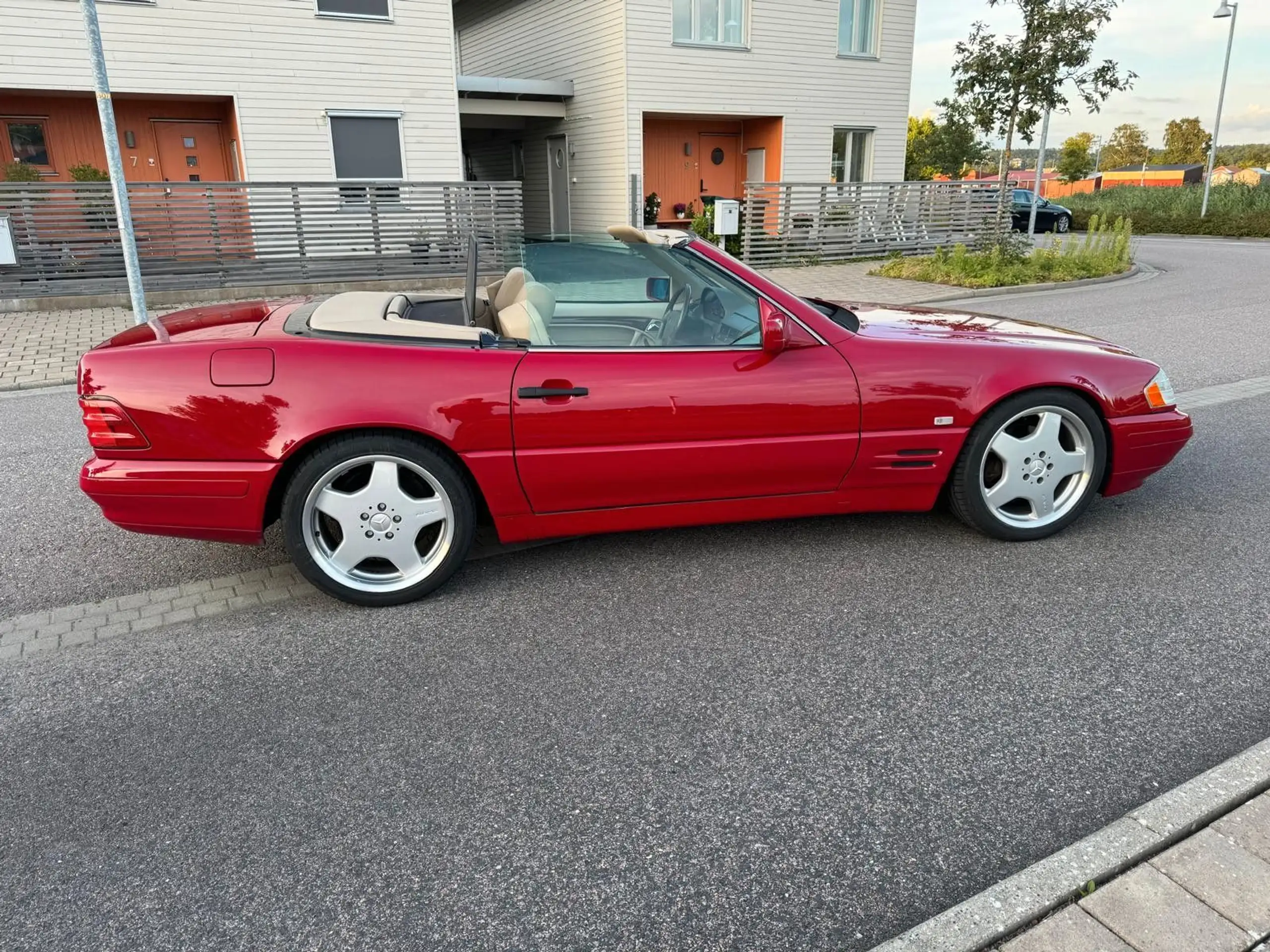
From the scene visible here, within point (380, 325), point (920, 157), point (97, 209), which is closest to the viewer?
point (380, 325)

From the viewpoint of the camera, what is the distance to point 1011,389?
3861mm

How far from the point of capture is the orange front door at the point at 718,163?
2169cm

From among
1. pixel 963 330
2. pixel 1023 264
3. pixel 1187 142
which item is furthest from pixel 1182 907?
pixel 1187 142

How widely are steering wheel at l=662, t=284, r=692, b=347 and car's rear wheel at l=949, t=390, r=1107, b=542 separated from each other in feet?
4.33

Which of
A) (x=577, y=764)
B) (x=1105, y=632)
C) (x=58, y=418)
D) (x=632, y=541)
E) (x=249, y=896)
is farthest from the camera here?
(x=58, y=418)

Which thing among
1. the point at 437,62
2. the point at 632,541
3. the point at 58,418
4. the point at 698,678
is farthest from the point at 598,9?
the point at 698,678

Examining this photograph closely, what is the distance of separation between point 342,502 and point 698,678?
4.81 ft

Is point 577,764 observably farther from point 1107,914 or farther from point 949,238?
point 949,238

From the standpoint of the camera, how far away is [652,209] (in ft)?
68.8

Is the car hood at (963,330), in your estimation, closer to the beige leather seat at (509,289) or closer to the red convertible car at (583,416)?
the red convertible car at (583,416)

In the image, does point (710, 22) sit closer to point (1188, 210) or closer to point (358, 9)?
point (358, 9)

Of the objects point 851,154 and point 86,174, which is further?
point 851,154

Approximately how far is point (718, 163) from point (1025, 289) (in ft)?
32.1

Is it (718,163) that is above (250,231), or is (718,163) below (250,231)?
above
